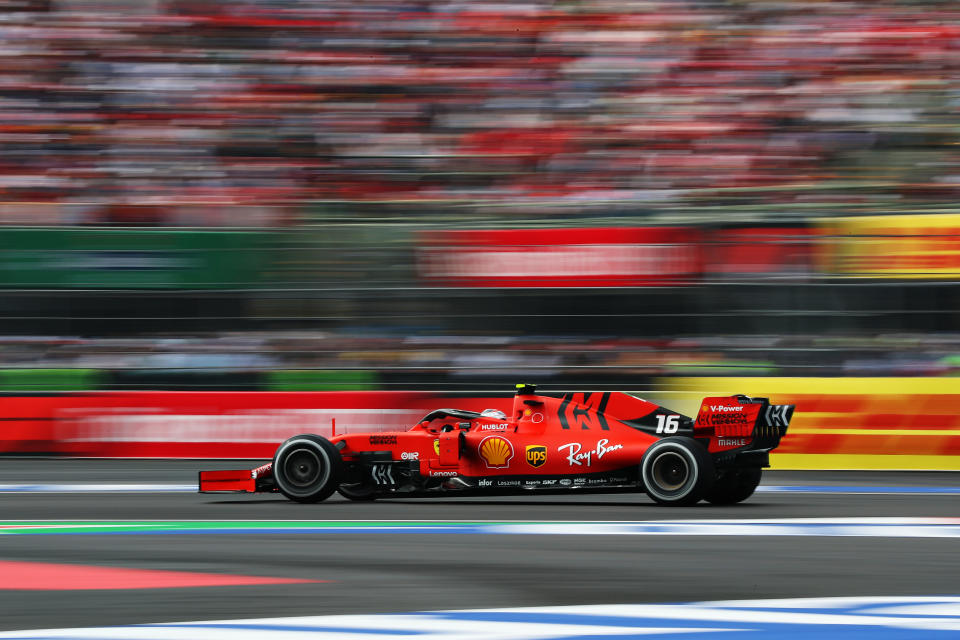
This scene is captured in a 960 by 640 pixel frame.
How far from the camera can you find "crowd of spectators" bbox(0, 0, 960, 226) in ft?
56.1

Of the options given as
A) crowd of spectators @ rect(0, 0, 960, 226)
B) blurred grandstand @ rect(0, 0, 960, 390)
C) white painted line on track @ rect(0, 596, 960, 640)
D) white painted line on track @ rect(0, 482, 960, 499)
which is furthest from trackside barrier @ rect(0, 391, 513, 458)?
white painted line on track @ rect(0, 596, 960, 640)

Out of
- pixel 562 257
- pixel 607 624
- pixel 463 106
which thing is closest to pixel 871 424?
pixel 562 257

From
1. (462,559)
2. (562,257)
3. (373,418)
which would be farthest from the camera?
(562,257)

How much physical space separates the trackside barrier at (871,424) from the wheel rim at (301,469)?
18.2 feet

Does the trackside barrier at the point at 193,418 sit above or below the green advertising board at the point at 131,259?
below

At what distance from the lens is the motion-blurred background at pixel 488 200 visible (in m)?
14.4

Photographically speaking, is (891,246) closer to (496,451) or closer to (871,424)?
(871,424)

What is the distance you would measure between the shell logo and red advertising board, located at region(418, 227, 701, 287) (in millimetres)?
5587

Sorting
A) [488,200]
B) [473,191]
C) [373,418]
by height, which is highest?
[473,191]

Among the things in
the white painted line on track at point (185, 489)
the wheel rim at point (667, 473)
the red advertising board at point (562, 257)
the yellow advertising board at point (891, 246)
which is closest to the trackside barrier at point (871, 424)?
the yellow advertising board at point (891, 246)

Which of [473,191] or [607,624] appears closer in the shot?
[607,624]

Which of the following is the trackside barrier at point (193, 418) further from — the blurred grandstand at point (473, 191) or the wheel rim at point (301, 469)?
the wheel rim at point (301, 469)

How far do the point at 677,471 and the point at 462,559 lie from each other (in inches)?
121

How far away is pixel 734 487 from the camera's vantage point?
33.4 feet
